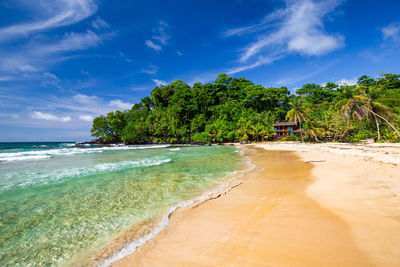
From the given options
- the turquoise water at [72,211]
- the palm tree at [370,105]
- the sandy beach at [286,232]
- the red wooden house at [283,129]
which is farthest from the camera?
the red wooden house at [283,129]

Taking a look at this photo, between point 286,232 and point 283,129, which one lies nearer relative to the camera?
point 286,232

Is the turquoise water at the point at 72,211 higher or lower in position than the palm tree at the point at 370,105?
lower

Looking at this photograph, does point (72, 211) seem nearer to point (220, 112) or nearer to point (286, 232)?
point (286, 232)

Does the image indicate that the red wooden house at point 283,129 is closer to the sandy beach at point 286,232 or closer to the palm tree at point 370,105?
the palm tree at point 370,105

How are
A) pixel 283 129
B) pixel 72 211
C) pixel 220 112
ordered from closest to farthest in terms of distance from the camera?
pixel 72 211
pixel 283 129
pixel 220 112

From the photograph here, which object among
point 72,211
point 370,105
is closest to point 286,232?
point 72,211

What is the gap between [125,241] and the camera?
3.10m

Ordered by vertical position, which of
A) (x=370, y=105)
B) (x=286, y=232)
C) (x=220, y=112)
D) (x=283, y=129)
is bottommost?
(x=286, y=232)

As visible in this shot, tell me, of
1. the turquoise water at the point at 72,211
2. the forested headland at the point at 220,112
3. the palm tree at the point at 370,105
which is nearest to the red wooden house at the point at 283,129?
the forested headland at the point at 220,112

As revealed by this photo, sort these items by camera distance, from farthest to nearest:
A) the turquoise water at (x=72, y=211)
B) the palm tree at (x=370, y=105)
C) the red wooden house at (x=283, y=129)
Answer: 1. the red wooden house at (x=283, y=129)
2. the palm tree at (x=370, y=105)
3. the turquoise water at (x=72, y=211)

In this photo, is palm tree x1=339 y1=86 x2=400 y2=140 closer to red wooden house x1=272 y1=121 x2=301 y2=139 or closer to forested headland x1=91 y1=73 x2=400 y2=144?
forested headland x1=91 y1=73 x2=400 y2=144

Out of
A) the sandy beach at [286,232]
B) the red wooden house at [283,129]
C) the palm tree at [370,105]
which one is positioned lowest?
the sandy beach at [286,232]

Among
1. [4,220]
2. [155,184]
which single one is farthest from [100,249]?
[155,184]

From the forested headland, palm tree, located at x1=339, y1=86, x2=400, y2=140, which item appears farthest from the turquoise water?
the forested headland
